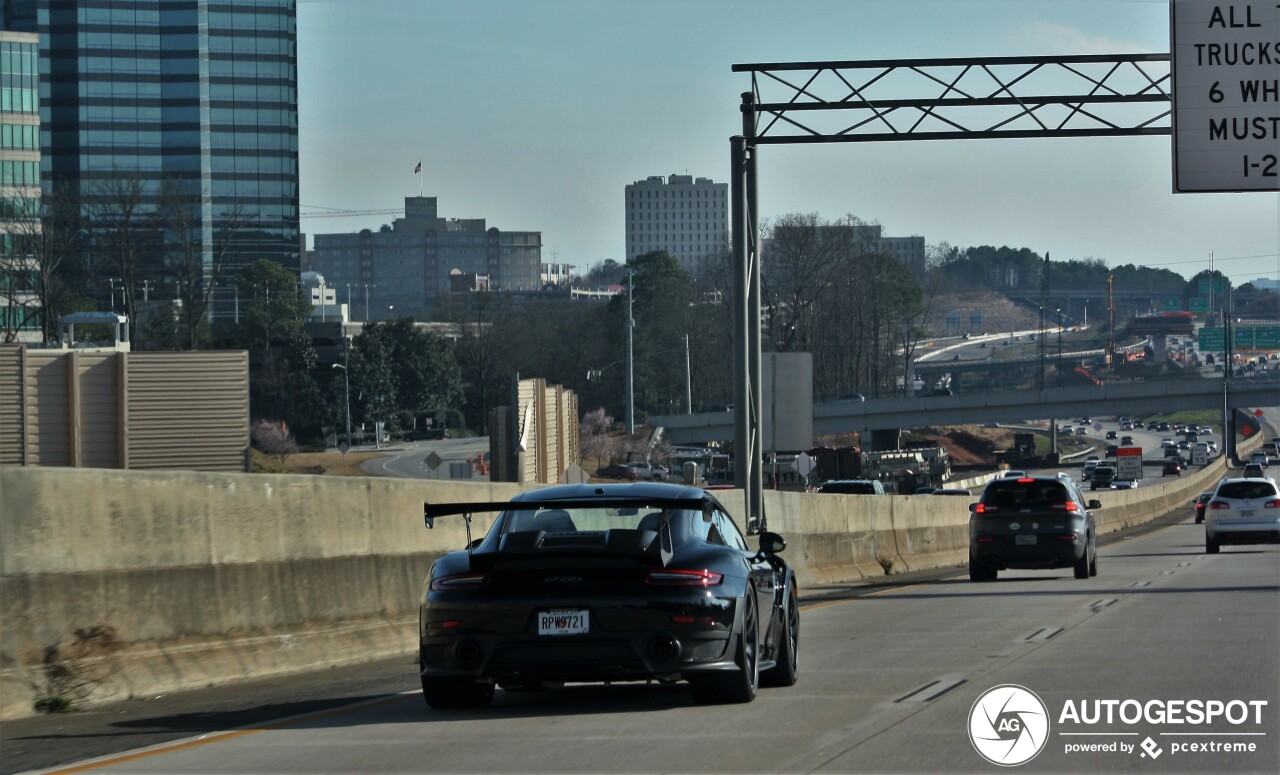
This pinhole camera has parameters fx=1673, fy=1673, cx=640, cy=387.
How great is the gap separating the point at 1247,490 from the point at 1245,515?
555 millimetres

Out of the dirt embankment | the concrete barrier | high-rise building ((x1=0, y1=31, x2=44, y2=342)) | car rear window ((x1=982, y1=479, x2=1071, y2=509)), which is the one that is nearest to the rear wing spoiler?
the concrete barrier

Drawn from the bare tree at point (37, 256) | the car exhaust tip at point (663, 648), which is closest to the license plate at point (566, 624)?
the car exhaust tip at point (663, 648)

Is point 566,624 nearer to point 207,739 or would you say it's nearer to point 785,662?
point 207,739

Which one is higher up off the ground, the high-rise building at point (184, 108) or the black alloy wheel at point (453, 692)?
the high-rise building at point (184, 108)

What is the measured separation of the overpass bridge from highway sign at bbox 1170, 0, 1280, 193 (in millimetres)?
84192

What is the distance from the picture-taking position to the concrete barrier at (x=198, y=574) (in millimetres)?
10578

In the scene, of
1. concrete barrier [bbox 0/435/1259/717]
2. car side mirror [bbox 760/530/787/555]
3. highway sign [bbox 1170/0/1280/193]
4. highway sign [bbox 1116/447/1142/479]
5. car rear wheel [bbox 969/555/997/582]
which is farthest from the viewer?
highway sign [bbox 1116/447/1142/479]

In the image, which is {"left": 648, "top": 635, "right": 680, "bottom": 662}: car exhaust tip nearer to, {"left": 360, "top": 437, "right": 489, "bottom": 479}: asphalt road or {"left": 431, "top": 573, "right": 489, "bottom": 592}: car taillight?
{"left": 431, "top": 573, "right": 489, "bottom": 592}: car taillight

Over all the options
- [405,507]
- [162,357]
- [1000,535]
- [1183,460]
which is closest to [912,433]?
[1183,460]

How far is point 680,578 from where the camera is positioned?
33.3ft

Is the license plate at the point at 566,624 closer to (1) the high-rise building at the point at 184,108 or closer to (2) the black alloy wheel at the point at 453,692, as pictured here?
(2) the black alloy wheel at the point at 453,692

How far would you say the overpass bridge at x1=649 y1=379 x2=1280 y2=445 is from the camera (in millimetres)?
106812

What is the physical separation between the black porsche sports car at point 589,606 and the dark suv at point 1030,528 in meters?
16.0

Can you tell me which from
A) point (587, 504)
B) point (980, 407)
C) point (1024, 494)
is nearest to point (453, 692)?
point (587, 504)
